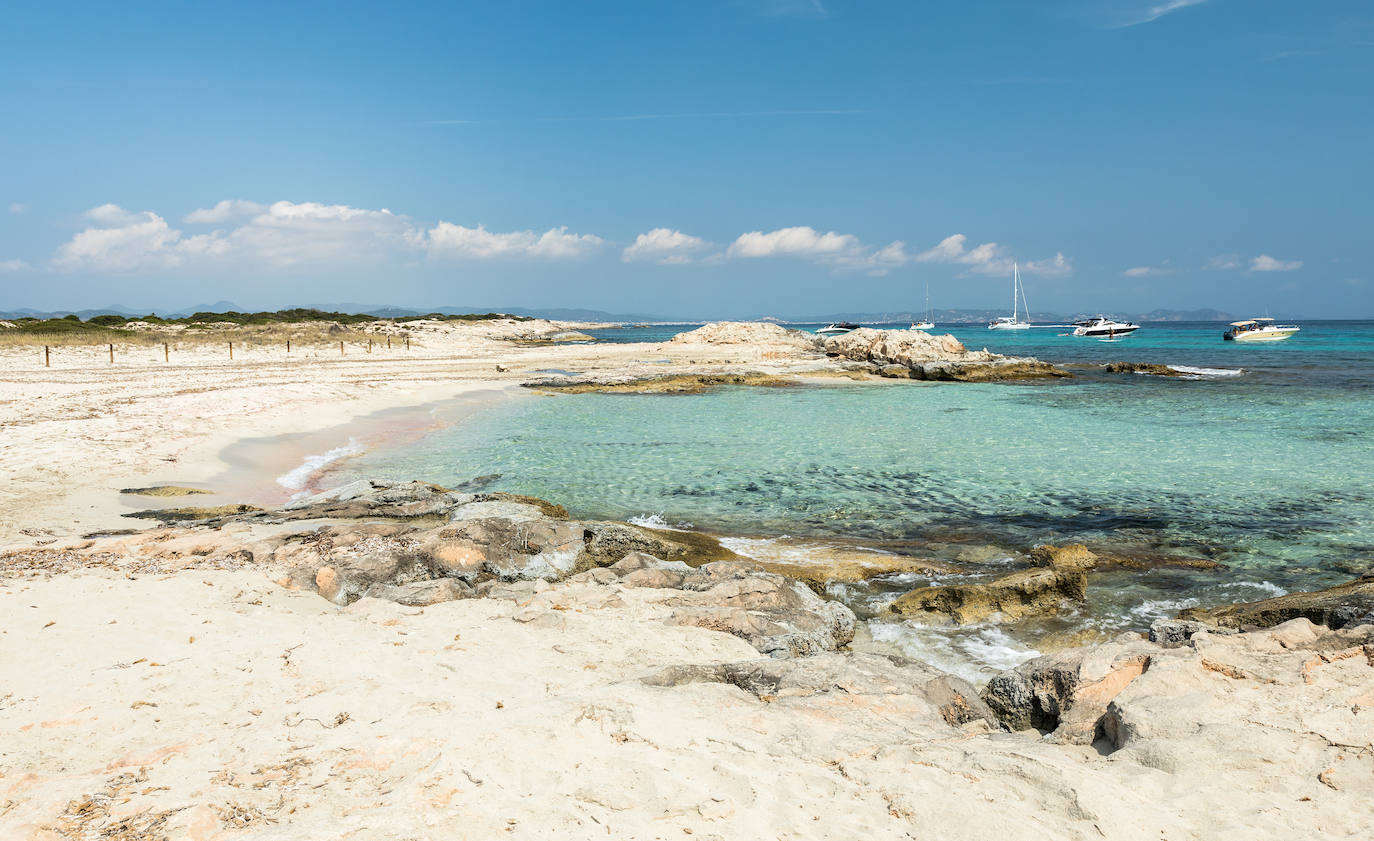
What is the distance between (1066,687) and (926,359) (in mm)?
41534

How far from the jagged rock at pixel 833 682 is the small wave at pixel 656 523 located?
20.1ft

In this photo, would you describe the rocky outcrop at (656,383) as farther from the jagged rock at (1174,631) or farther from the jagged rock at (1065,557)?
the jagged rock at (1174,631)

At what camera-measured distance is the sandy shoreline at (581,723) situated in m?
3.78

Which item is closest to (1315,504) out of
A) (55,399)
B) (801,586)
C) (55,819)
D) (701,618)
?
(801,586)

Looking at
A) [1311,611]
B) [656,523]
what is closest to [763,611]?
[1311,611]

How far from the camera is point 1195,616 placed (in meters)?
7.57

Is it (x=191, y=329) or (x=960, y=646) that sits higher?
(x=191, y=329)

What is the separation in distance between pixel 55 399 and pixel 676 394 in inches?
823

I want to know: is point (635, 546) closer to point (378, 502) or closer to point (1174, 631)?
point (378, 502)

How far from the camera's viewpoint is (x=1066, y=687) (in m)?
5.54

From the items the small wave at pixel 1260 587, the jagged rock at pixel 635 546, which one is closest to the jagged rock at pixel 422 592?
the jagged rock at pixel 635 546

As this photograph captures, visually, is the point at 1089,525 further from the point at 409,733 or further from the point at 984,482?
the point at 409,733

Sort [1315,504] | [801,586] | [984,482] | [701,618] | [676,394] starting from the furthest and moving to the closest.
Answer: [676,394]
[984,482]
[1315,504]
[801,586]
[701,618]

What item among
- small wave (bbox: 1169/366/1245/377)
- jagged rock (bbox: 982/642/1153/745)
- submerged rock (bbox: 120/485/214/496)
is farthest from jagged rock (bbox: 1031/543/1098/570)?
small wave (bbox: 1169/366/1245/377)
